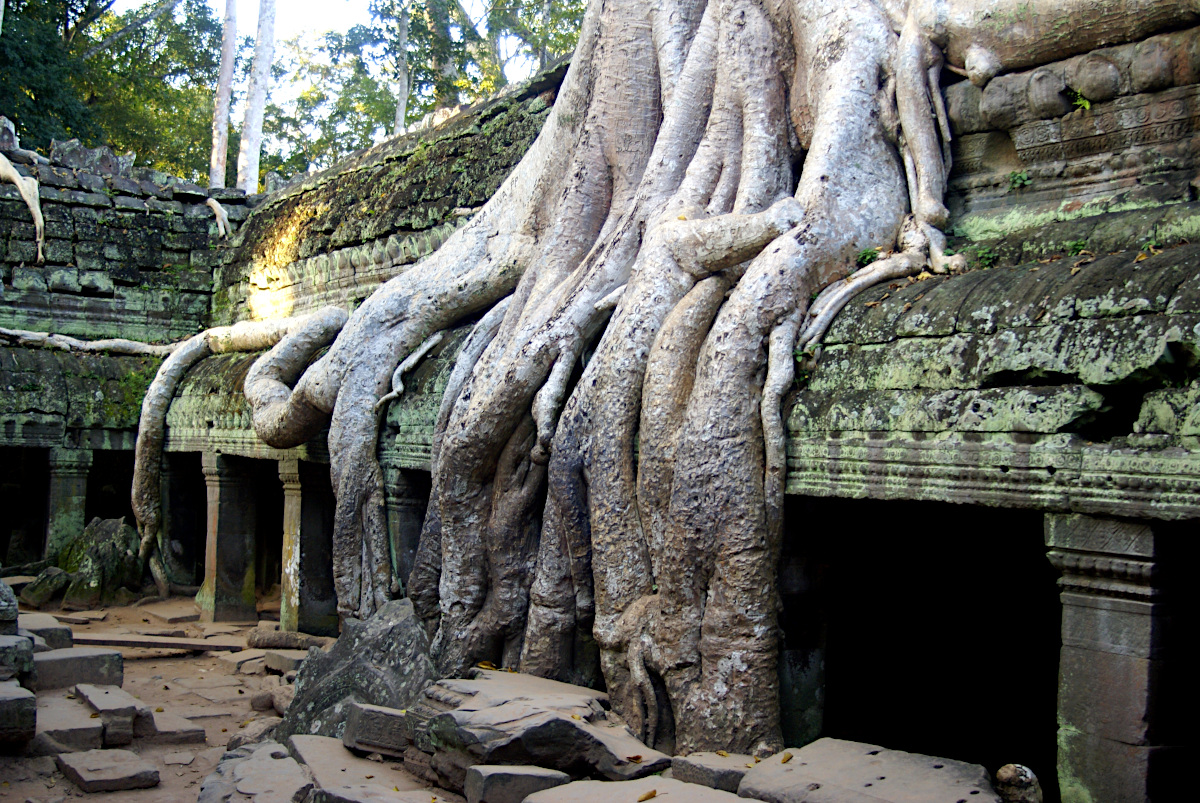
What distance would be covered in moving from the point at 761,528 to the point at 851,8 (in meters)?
2.46

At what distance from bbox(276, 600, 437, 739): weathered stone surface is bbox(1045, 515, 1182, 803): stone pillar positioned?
9.87ft

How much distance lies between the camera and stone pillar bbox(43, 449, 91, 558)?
9.91 meters

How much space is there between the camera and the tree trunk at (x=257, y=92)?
56.2ft

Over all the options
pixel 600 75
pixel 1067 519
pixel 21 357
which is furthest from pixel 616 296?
pixel 21 357

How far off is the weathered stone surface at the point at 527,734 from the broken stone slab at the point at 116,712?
6.03 ft

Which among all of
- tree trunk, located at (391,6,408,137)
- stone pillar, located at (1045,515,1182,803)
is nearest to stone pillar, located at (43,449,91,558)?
stone pillar, located at (1045,515,1182,803)

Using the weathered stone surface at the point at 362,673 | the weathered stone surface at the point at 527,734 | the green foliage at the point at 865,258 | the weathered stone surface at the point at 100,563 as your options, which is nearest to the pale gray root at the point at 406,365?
the weathered stone surface at the point at 362,673

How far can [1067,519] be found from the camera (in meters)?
3.25

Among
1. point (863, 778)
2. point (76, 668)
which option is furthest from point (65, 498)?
point (863, 778)

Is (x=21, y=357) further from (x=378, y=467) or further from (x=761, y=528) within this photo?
(x=761, y=528)

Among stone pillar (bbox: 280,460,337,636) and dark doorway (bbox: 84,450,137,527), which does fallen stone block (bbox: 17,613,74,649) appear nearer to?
stone pillar (bbox: 280,460,337,636)

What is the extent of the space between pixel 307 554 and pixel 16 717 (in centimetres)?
305

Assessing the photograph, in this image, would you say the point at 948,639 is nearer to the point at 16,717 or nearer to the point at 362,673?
the point at 362,673

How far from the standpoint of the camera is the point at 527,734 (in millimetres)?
3875
